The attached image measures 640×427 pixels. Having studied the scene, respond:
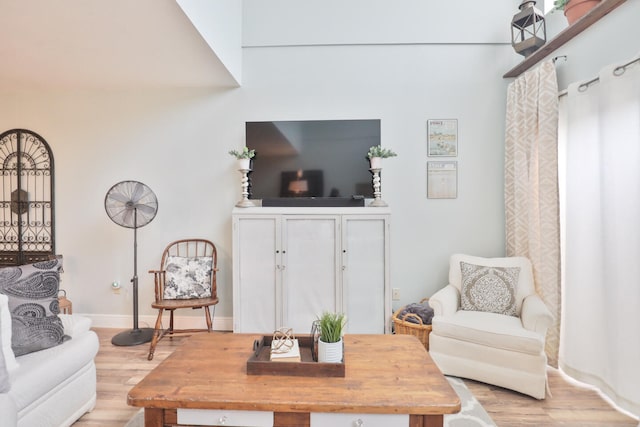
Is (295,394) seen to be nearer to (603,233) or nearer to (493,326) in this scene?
(493,326)

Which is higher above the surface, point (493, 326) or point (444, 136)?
point (444, 136)

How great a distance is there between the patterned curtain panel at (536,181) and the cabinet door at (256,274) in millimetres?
2114

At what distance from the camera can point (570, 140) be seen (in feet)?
8.52

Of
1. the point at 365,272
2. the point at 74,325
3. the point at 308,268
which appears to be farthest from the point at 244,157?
the point at 74,325

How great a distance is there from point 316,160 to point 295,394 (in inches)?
91.1

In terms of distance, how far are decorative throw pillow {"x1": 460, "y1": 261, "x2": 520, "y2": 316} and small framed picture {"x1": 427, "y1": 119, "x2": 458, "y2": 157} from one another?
46.8 inches

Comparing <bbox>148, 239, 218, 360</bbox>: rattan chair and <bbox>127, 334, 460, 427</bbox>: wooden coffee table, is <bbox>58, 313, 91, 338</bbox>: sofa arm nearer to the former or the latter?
<bbox>127, 334, 460, 427</bbox>: wooden coffee table

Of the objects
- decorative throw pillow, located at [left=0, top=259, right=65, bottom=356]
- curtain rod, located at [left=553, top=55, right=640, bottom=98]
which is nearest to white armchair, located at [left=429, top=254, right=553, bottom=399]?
curtain rod, located at [left=553, top=55, right=640, bottom=98]

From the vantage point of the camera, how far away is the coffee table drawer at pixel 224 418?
1.38 metres

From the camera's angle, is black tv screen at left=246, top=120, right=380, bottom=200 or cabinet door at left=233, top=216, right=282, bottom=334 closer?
cabinet door at left=233, top=216, right=282, bottom=334

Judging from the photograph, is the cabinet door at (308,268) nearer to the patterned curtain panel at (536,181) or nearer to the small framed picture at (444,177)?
the small framed picture at (444,177)

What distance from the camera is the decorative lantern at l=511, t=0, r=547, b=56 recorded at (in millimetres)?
2963

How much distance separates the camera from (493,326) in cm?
239

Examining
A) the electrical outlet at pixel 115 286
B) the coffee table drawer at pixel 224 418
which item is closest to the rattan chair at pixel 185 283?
the electrical outlet at pixel 115 286
